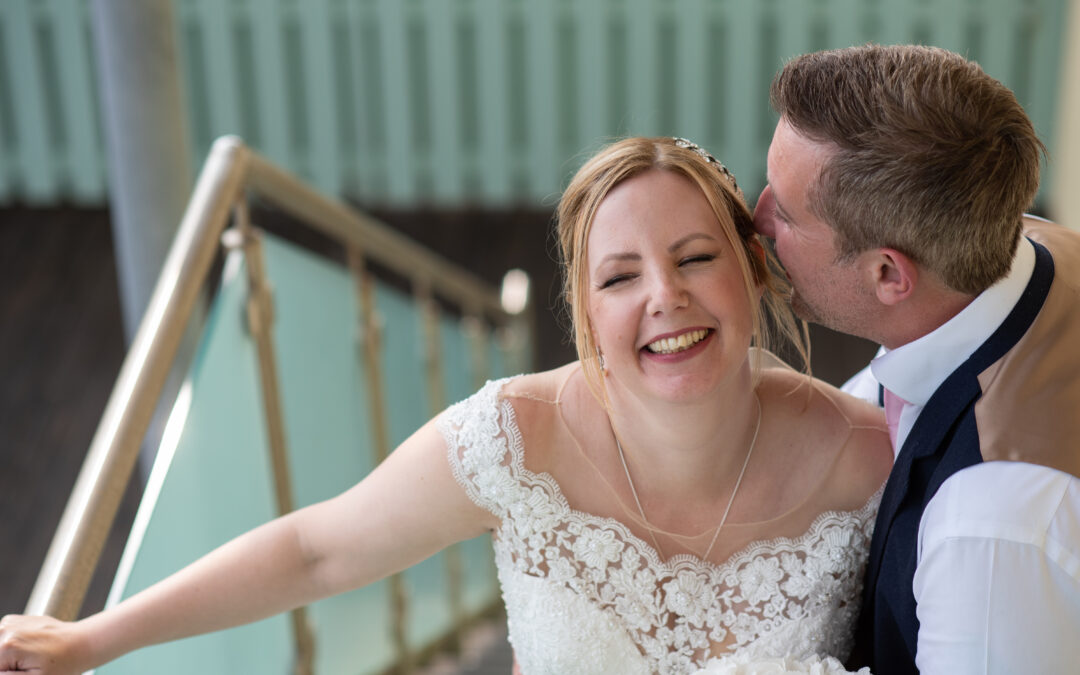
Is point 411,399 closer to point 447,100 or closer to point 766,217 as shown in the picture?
point 766,217

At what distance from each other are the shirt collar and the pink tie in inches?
4.5

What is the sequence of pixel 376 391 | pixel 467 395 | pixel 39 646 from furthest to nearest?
pixel 467 395
pixel 376 391
pixel 39 646

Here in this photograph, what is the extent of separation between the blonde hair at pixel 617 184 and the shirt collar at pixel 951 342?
200 millimetres

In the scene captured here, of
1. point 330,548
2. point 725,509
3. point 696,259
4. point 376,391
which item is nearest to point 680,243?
point 696,259

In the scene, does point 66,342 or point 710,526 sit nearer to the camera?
point 710,526

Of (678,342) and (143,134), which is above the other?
(143,134)

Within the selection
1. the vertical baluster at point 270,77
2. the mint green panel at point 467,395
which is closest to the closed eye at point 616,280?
the mint green panel at point 467,395

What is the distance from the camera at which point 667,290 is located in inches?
59.2

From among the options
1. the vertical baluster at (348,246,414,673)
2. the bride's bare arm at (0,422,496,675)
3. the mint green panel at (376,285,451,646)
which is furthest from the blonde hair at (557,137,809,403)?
the mint green panel at (376,285,451,646)

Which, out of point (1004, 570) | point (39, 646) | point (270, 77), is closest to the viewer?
point (1004, 570)

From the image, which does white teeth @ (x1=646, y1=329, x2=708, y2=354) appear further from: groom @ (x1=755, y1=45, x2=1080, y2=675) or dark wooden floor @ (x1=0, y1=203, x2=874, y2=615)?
dark wooden floor @ (x1=0, y1=203, x2=874, y2=615)

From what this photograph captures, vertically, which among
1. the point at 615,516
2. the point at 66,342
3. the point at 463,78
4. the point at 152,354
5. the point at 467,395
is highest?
the point at 463,78

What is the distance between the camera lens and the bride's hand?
1.43 metres

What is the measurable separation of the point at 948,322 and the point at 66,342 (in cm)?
450
